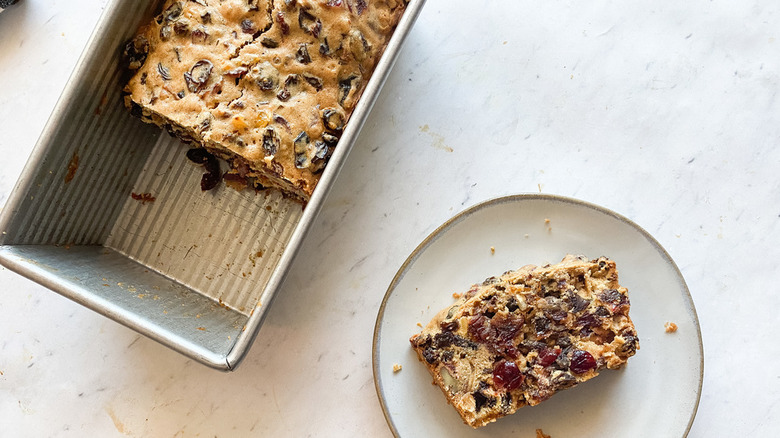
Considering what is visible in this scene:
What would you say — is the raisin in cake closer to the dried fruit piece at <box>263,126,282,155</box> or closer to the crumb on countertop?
the crumb on countertop

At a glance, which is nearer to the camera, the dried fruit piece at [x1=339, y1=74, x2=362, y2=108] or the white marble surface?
the dried fruit piece at [x1=339, y1=74, x2=362, y2=108]

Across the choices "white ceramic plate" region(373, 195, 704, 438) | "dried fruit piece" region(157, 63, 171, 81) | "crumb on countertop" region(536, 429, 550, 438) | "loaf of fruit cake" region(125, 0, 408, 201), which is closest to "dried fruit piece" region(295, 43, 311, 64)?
"loaf of fruit cake" region(125, 0, 408, 201)

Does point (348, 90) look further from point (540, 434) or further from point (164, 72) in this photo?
point (540, 434)

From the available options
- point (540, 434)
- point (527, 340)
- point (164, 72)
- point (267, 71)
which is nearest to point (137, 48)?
point (164, 72)

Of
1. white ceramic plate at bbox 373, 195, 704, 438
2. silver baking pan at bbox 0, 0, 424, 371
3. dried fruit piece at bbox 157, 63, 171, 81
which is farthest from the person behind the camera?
white ceramic plate at bbox 373, 195, 704, 438

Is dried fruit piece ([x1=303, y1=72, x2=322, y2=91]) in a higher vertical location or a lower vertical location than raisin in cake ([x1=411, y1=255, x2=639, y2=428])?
higher

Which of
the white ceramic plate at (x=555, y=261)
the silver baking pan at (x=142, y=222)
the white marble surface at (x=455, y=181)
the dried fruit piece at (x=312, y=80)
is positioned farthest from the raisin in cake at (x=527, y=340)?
the dried fruit piece at (x=312, y=80)

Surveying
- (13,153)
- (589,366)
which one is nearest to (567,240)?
(589,366)
